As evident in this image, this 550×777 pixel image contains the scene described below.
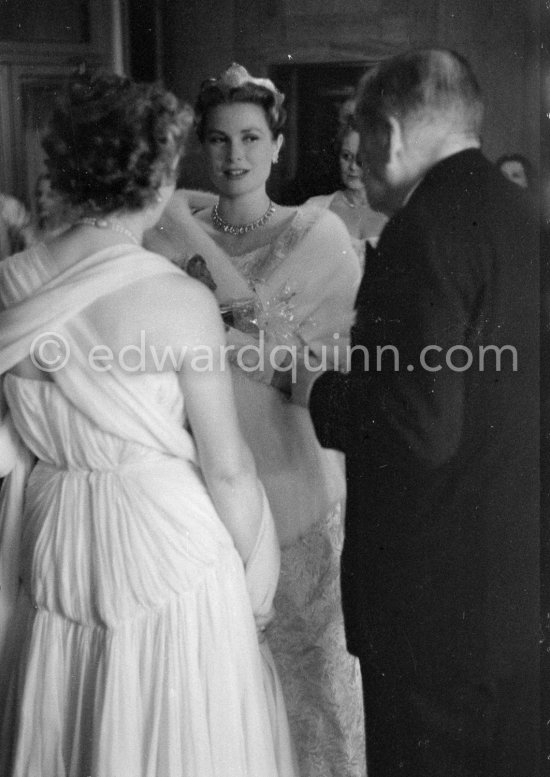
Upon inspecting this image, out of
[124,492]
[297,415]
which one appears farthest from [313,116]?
[124,492]

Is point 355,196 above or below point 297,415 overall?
above

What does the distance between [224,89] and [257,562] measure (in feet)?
2.19

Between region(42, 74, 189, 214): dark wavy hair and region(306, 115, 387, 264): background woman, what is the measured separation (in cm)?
22

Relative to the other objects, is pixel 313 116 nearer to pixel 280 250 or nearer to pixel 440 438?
pixel 280 250

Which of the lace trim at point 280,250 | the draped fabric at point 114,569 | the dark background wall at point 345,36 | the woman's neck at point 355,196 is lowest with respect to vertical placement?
the draped fabric at point 114,569

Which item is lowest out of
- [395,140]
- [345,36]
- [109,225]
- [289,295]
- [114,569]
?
[114,569]

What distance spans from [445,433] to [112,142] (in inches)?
24.4

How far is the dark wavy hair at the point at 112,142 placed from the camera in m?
1.38

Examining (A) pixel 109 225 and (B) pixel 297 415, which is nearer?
(A) pixel 109 225

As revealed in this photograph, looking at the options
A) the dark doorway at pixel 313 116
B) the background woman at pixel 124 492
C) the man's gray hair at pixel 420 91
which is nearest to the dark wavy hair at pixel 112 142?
the background woman at pixel 124 492

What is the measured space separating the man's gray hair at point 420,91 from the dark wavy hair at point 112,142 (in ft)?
0.86

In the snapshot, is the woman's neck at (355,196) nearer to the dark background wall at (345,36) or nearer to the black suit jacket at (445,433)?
the black suit jacket at (445,433)

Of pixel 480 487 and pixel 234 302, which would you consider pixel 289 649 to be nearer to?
pixel 480 487

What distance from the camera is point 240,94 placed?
1462 mm
